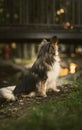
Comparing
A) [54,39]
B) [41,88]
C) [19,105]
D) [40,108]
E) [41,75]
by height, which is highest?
[54,39]

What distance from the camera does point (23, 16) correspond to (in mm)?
14453

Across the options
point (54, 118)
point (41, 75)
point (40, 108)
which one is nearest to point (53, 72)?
point (41, 75)

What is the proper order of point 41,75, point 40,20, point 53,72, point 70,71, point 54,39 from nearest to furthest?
point 54,39 → point 41,75 → point 53,72 → point 70,71 → point 40,20

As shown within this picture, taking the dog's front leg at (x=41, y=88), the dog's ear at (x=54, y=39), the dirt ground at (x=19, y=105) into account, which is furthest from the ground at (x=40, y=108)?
the dog's ear at (x=54, y=39)

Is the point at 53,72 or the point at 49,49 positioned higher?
the point at 49,49

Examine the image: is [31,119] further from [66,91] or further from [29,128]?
[66,91]

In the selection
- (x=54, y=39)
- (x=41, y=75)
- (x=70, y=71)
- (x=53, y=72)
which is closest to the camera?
(x=54, y=39)

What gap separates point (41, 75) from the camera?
316 inches

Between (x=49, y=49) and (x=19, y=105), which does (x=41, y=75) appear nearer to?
(x=49, y=49)

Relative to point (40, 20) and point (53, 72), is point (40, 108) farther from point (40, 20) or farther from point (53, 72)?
point (40, 20)

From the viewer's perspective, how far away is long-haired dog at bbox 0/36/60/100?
26.3ft

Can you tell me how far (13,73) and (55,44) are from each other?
7.47 m

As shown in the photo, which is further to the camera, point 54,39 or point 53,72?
point 53,72

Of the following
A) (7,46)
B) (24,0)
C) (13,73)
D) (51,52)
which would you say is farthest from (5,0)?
(51,52)
